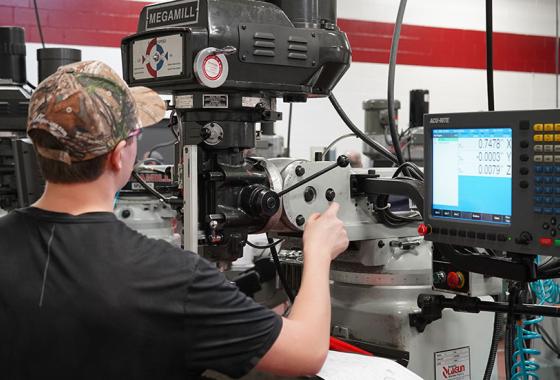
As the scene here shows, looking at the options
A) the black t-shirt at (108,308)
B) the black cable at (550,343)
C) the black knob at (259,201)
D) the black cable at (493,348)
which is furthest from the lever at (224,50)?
the black cable at (550,343)

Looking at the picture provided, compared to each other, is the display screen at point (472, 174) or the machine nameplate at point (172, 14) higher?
the machine nameplate at point (172, 14)

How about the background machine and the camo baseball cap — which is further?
the background machine

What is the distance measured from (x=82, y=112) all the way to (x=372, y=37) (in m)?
5.27

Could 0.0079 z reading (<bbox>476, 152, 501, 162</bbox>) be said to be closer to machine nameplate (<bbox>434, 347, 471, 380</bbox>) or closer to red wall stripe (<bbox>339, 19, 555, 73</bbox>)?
machine nameplate (<bbox>434, 347, 471, 380</bbox>)

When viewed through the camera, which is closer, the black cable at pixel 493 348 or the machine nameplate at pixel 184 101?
the machine nameplate at pixel 184 101

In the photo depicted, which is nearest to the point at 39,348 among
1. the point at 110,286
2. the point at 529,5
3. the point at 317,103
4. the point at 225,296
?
the point at 110,286

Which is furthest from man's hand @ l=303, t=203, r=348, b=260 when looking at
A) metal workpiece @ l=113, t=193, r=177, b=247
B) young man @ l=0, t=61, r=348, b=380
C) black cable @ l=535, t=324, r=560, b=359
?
black cable @ l=535, t=324, r=560, b=359

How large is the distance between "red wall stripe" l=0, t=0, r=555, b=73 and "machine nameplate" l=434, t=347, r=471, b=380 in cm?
384

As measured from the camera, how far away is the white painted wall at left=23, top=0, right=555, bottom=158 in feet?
19.1

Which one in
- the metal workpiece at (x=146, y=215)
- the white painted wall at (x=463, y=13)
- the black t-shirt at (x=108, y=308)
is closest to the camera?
the black t-shirt at (x=108, y=308)

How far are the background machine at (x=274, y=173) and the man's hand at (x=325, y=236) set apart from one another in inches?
6.7

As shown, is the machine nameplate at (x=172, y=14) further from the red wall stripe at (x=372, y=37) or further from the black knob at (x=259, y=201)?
the red wall stripe at (x=372, y=37)

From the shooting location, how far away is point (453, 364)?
1.82 metres

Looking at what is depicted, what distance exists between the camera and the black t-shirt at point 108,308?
3.14ft
